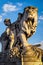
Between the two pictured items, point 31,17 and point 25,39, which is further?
point 25,39

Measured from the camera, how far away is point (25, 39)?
14.2 m

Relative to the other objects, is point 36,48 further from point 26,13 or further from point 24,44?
point 26,13

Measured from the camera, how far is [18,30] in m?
14.7

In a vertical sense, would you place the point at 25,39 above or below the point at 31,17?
below

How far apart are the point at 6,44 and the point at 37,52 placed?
218 cm

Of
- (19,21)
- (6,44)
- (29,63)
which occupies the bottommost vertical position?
(29,63)

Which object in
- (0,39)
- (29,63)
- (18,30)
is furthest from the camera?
(0,39)

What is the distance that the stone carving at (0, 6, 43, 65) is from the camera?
45.5 feet

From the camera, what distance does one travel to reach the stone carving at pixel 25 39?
546 inches

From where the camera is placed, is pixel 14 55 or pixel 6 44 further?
pixel 6 44

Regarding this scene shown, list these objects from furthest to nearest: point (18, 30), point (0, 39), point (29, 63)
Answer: point (0, 39), point (18, 30), point (29, 63)

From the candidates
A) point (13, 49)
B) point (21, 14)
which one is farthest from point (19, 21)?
point (13, 49)

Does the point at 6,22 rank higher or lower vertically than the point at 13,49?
higher

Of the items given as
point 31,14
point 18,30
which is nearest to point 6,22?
point 18,30
